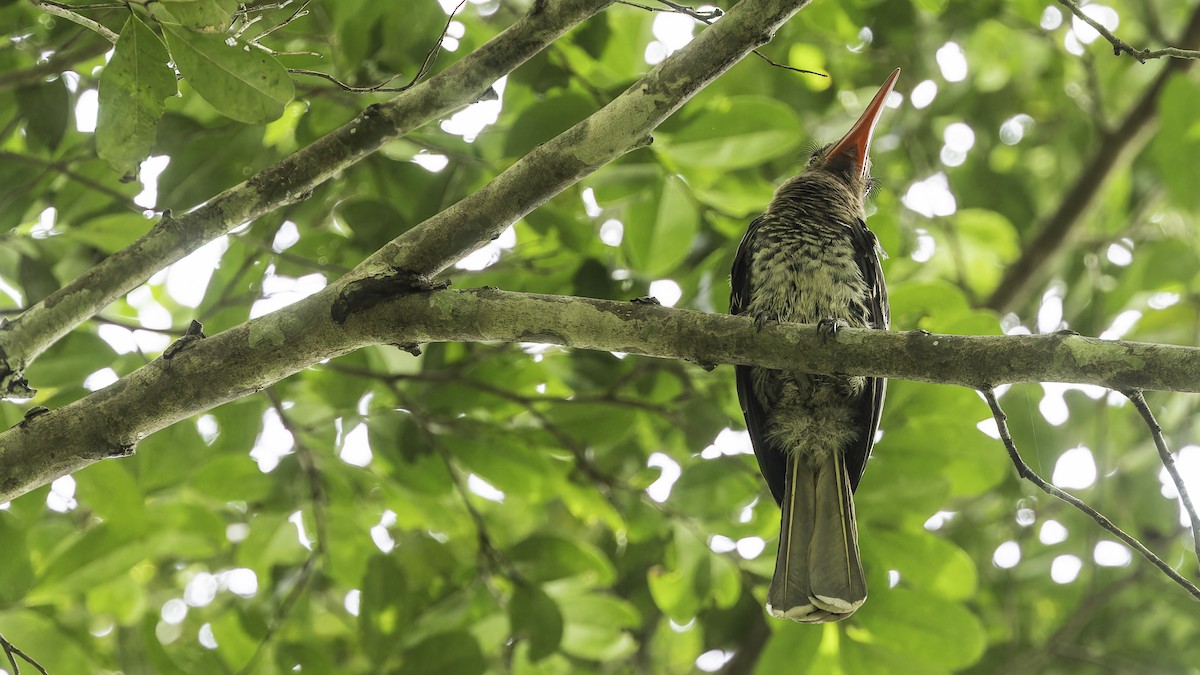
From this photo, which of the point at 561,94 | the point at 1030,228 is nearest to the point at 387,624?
the point at 561,94

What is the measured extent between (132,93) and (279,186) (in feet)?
1.02

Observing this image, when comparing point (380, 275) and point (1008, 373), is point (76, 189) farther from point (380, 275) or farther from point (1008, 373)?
point (1008, 373)

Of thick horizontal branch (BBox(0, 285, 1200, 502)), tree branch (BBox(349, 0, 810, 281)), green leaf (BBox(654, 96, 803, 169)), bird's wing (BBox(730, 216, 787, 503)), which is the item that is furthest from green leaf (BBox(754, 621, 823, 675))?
tree branch (BBox(349, 0, 810, 281))

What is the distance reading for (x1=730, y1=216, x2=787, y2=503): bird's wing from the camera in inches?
112

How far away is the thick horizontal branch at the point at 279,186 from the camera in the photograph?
1.90 metres

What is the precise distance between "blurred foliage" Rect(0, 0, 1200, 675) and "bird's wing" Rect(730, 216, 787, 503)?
74 millimetres

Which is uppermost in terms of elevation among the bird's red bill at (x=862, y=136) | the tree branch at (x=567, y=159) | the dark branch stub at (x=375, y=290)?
the bird's red bill at (x=862, y=136)

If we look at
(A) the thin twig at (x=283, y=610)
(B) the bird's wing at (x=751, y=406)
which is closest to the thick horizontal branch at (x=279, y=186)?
(B) the bird's wing at (x=751, y=406)

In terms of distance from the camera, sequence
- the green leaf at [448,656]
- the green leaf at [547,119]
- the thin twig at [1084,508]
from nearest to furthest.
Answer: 1. the thin twig at [1084,508]
2. the green leaf at [547,119]
3. the green leaf at [448,656]

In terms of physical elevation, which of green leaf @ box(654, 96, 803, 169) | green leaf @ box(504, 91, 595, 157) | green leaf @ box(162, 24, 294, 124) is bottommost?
green leaf @ box(162, 24, 294, 124)

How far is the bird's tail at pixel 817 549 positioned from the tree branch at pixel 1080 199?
1.71 m

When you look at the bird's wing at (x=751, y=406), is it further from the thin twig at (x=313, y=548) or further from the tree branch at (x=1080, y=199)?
the tree branch at (x=1080, y=199)

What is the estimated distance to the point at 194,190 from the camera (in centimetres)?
257

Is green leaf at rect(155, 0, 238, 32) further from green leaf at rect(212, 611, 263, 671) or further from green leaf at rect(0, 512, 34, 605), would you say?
green leaf at rect(212, 611, 263, 671)
